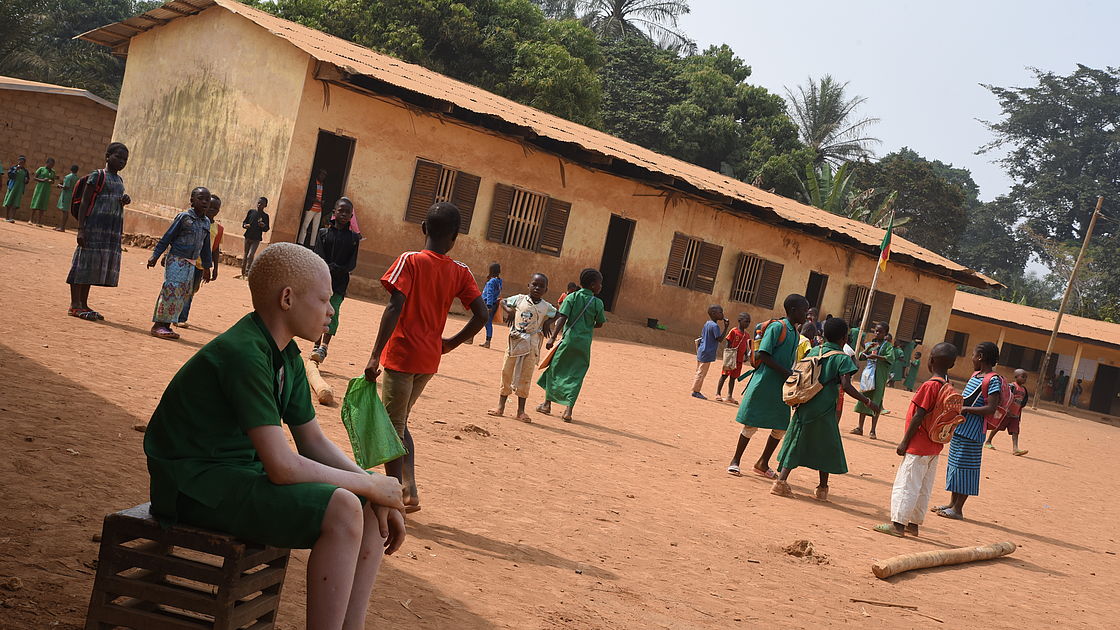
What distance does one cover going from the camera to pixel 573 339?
9703 millimetres

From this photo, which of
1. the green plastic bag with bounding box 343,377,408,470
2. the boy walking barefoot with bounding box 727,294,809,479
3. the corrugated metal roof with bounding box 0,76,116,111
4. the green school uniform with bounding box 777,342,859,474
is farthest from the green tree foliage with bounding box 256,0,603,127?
the green plastic bag with bounding box 343,377,408,470

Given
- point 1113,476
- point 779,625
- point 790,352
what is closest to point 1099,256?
point 1113,476

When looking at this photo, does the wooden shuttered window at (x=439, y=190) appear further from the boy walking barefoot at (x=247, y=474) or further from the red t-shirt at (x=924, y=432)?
the boy walking barefoot at (x=247, y=474)

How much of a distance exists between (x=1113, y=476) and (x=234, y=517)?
1713 centimetres

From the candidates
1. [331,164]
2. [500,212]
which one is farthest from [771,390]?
[331,164]

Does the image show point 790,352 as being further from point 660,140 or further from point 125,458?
point 660,140

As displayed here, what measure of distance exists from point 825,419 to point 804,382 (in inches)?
14.9

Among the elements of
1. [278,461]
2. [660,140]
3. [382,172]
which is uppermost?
[660,140]

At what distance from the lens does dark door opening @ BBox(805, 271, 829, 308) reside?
27.1m

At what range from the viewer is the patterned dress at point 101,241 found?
30.0ft

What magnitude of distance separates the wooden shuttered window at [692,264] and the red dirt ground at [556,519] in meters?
12.4

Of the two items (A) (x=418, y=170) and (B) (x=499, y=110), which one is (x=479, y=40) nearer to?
(B) (x=499, y=110)

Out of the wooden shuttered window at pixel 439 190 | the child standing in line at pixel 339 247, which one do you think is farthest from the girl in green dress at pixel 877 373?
the wooden shuttered window at pixel 439 190

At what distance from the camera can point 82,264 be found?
9.14m
